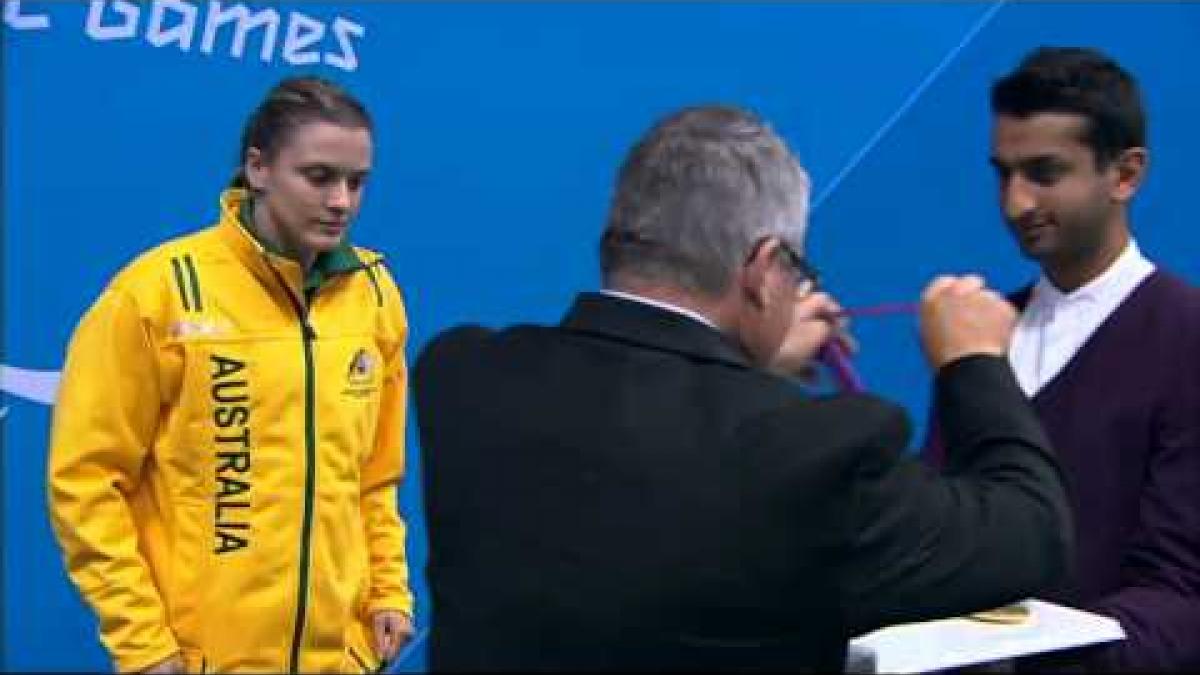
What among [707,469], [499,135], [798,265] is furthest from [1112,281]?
[499,135]

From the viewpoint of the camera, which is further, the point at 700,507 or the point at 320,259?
the point at 320,259

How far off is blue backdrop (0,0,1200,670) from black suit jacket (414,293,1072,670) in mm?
1423

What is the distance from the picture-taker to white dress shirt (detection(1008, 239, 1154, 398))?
5.47 feet

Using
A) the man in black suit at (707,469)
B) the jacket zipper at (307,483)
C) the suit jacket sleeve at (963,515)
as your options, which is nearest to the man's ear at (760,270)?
the man in black suit at (707,469)

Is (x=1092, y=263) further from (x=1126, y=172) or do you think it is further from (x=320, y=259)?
(x=320, y=259)

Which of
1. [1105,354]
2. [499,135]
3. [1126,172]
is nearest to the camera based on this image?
[1105,354]

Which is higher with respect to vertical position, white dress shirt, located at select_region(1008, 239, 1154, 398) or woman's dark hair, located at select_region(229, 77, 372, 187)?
woman's dark hair, located at select_region(229, 77, 372, 187)

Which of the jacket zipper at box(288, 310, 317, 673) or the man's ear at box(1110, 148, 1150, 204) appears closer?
the man's ear at box(1110, 148, 1150, 204)

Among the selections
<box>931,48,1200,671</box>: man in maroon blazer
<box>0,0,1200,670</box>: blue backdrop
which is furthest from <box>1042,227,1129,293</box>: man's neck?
<box>0,0,1200,670</box>: blue backdrop

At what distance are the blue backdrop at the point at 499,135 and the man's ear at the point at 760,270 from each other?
151cm

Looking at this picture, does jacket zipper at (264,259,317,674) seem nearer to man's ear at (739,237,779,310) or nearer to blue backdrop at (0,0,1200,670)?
blue backdrop at (0,0,1200,670)

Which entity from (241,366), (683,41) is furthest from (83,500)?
(683,41)

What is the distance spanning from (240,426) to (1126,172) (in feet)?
3.23

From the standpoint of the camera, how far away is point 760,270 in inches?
46.9
